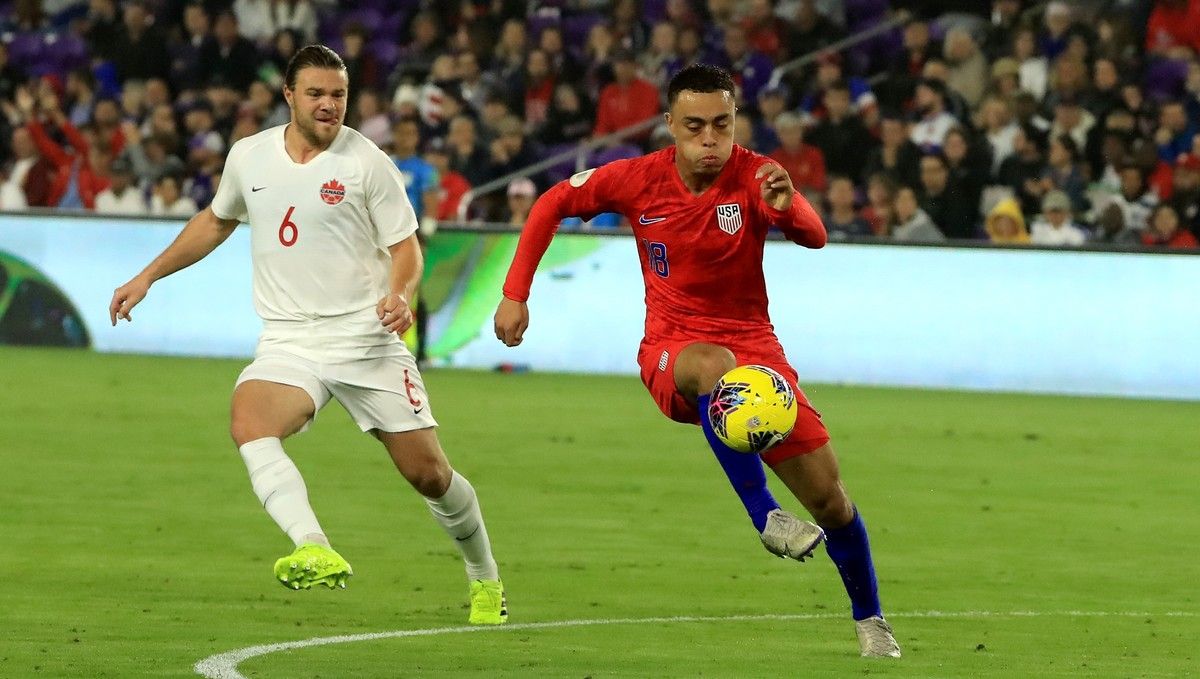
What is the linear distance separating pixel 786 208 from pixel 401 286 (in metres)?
1.41

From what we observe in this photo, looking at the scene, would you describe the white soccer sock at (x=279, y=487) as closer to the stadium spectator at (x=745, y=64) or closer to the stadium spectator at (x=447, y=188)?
the stadium spectator at (x=447, y=188)

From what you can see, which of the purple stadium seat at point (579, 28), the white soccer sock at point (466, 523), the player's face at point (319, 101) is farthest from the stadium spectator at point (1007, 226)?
the player's face at point (319, 101)

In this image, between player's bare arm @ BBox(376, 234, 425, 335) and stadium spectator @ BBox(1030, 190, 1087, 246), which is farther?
Answer: stadium spectator @ BBox(1030, 190, 1087, 246)

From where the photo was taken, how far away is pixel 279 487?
7344mm

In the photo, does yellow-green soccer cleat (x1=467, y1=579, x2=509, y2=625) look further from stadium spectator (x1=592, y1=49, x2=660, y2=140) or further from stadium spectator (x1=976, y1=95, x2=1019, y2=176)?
stadium spectator (x1=592, y1=49, x2=660, y2=140)

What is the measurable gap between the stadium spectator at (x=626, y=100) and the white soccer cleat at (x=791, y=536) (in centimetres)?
1501

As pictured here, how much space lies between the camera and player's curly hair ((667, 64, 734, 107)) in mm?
7254

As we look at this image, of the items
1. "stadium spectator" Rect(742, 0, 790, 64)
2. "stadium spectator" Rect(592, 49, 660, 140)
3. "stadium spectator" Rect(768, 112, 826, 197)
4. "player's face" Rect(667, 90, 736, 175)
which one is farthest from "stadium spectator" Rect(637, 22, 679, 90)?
"player's face" Rect(667, 90, 736, 175)

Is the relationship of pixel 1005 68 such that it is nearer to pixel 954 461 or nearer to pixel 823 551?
pixel 954 461

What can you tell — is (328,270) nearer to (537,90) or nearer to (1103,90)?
(1103,90)

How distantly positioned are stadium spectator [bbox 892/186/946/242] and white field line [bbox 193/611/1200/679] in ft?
34.7

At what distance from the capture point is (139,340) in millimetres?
20141

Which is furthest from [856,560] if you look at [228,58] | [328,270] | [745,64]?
[228,58]

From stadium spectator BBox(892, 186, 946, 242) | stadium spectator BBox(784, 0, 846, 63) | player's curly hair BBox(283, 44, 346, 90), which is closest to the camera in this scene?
player's curly hair BBox(283, 44, 346, 90)
